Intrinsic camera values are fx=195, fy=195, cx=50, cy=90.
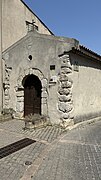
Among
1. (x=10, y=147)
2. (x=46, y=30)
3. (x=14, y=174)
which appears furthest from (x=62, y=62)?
(x=46, y=30)

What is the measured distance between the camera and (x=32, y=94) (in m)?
9.69

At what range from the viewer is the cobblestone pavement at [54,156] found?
432 cm

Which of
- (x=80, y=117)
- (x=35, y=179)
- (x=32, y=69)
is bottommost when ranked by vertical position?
(x=35, y=179)

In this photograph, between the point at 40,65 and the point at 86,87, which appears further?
the point at 86,87

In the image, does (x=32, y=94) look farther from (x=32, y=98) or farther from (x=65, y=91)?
(x=65, y=91)

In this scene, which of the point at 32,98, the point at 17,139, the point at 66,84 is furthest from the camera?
the point at 32,98

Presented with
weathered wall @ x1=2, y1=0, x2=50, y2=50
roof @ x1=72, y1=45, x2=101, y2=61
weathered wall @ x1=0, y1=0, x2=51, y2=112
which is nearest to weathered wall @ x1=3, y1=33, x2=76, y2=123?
roof @ x1=72, y1=45, x2=101, y2=61

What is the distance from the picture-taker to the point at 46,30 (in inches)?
568

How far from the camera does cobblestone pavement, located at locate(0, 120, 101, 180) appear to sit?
14.2ft

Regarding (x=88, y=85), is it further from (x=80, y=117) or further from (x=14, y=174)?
(x=14, y=174)

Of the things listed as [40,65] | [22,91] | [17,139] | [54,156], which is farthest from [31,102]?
[54,156]

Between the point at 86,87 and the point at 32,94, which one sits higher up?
the point at 86,87

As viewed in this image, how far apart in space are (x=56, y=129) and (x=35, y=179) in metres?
4.07

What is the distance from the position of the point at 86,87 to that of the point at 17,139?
465 cm
